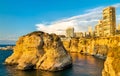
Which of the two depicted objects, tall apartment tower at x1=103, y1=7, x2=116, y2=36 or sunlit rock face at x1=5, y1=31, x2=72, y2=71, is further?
tall apartment tower at x1=103, y1=7, x2=116, y2=36

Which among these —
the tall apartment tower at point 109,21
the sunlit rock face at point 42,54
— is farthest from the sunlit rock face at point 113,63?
the tall apartment tower at point 109,21

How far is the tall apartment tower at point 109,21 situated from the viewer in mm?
189750

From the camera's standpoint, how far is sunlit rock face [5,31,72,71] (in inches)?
3381

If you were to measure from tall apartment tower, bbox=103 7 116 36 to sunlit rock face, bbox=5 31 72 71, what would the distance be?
103213mm

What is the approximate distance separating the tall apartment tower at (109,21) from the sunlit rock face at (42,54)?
103 m

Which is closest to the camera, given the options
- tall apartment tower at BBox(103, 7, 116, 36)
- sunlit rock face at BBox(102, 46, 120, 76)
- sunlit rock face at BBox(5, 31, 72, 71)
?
sunlit rock face at BBox(102, 46, 120, 76)

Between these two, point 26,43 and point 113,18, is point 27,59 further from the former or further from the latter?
point 113,18

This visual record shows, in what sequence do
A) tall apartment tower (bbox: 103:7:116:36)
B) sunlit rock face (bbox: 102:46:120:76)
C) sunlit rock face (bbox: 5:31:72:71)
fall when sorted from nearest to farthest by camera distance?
sunlit rock face (bbox: 102:46:120:76) < sunlit rock face (bbox: 5:31:72:71) < tall apartment tower (bbox: 103:7:116:36)

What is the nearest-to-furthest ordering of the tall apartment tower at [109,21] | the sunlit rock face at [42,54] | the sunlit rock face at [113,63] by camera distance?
the sunlit rock face at [113,63]
the sunlit rock face at [42,54]
the tall apartment tower at [109,21]

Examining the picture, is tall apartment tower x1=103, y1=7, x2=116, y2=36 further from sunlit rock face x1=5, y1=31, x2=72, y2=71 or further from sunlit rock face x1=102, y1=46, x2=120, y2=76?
sunlit rock face x1=102, y1=46, x2=120, y2=76

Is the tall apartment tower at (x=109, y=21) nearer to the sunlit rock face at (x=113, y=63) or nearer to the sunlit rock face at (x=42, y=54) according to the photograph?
the sunlit rock face at (x=42, y=54)

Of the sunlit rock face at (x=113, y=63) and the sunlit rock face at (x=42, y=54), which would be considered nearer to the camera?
the sunlit rock face at (x=113, y=63)

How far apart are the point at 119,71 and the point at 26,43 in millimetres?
65958

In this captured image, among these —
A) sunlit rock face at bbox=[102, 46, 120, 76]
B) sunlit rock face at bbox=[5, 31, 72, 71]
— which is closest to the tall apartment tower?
sunlit rock face at bbox=[5, 31, 72, 71]
